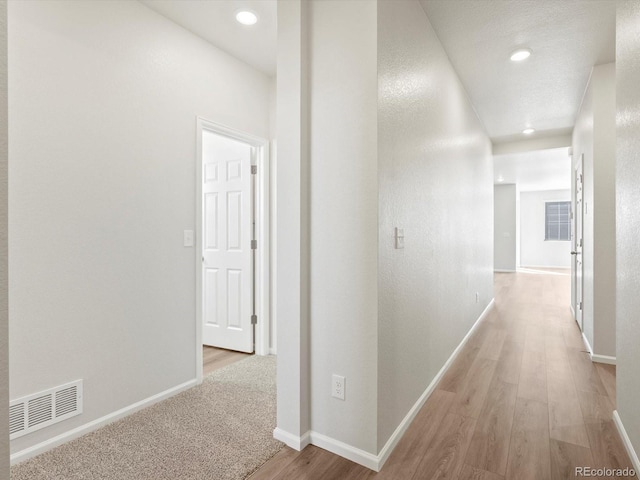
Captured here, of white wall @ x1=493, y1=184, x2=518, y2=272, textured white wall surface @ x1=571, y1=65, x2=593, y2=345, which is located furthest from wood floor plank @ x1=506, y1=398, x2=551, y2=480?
white wall @ x1=493, y1=184, x2=518, y2=272

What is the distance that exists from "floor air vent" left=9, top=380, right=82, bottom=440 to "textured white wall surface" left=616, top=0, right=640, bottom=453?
2940mm

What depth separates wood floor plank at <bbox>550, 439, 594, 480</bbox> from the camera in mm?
1719

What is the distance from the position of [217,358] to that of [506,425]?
2446mm

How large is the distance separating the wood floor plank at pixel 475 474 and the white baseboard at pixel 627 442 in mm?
652

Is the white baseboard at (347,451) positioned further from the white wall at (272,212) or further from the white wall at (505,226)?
the white wall at (505,226)

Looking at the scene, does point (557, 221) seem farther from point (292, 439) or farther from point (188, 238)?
point (292, 439)

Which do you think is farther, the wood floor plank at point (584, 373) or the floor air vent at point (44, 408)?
the wood floor plank at point (584, 373)

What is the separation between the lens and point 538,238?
1176cm

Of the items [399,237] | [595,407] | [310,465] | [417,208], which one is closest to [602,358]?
[595,407]

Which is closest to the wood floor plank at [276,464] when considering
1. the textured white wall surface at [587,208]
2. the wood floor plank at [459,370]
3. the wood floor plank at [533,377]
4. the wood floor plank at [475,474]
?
the wood floor plank at [475,474]

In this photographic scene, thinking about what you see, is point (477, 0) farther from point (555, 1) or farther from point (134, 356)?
point (134, 356)

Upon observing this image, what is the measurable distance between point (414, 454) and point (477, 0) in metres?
2.76

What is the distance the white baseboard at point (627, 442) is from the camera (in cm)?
170

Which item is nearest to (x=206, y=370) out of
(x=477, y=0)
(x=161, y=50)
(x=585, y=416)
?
(x=161, y=50)
